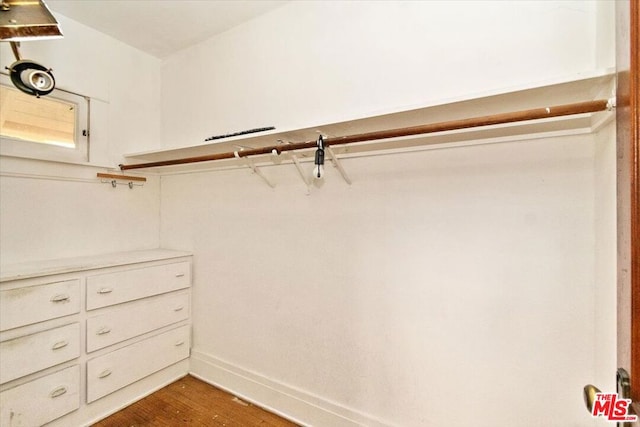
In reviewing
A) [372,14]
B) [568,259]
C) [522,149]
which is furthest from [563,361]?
[372,14]

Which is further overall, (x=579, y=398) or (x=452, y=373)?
(x=452, y=373)

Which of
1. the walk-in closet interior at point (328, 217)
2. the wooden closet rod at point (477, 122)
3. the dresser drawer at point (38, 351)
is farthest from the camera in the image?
the dresser drawer at point (38, 351)

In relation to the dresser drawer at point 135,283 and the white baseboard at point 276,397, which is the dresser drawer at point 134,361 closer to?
the white baseboard at point 276,397

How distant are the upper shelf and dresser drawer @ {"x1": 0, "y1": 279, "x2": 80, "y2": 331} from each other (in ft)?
4.05

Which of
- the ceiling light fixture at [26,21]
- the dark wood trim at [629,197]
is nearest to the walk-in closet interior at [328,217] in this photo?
the dark wood trim at [629,197]

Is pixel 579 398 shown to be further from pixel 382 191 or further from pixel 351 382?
pixel 382 191

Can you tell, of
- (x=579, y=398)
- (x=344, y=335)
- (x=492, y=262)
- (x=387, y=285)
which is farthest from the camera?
(x=344, y=335)

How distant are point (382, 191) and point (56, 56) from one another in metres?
2.36

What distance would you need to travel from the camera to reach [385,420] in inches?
61.2

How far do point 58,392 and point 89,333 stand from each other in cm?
31

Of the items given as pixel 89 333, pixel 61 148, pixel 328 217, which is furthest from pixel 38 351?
pixel 328 217

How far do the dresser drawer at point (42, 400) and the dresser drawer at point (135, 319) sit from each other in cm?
18

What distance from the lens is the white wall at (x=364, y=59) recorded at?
47.9 inches

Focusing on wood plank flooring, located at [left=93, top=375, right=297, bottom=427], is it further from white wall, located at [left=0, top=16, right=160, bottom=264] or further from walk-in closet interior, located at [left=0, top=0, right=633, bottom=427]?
white wall, located at [left=0, top=16, right=160, bottom=264]
